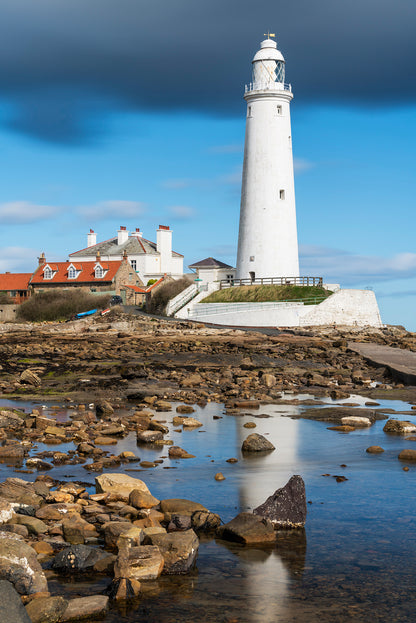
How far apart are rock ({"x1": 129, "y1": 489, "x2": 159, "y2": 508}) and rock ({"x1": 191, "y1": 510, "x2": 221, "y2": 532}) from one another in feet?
2.00

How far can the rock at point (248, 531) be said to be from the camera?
6719mm

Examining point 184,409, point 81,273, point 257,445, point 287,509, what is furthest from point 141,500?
point 81,273

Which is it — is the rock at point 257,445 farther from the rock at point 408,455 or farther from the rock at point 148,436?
the rock at point 408,455

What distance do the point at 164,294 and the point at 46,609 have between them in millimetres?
45383

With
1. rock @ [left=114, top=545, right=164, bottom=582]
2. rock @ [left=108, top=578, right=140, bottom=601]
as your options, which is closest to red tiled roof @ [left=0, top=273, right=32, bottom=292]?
rock @ [left=114, top=545, right=164, bottom=582]

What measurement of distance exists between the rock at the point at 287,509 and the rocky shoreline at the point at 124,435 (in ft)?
0.03

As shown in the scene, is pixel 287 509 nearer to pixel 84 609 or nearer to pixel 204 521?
pixel 204 521

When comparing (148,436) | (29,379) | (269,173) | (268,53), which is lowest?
(148,436)

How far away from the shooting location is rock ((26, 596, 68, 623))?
496cm

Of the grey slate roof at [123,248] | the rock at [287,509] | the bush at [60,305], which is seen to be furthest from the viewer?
the grey slate roof at [123,248]

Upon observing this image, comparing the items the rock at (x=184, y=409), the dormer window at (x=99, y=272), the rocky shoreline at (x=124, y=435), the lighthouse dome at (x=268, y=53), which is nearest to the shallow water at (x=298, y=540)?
the rocky shoreline at (x=124, y=435)

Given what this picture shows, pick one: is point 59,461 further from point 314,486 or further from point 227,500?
point 314,486


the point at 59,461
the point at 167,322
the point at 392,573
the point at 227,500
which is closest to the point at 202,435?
the point at 59,461

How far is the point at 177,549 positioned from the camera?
6.04 meters
